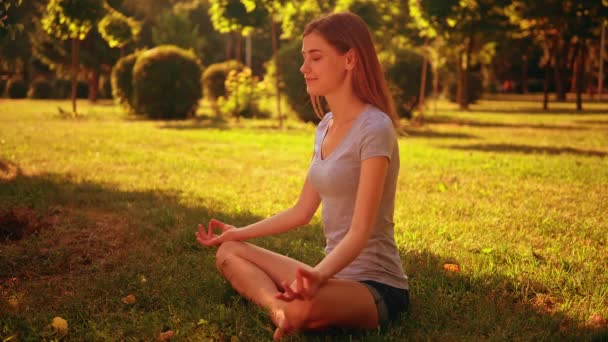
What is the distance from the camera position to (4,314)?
388cm

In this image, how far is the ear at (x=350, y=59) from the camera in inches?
127

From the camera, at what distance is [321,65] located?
3.28 meters

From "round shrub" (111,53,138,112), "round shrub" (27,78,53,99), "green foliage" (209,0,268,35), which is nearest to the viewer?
"green foliage" (209,0,268,35)

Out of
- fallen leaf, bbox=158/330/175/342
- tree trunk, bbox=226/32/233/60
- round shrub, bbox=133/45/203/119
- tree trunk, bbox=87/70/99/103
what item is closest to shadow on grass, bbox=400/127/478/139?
round shrub, bbox=133/45/203/119

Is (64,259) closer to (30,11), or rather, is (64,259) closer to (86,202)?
(86,202)

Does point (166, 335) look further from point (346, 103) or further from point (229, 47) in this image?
point (229, 47)

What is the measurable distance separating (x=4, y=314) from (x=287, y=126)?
57.3 feet

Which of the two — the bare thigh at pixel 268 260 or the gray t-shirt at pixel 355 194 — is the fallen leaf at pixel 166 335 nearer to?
the bare thigh at pixel 268 260

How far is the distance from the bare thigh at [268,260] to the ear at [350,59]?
122cm

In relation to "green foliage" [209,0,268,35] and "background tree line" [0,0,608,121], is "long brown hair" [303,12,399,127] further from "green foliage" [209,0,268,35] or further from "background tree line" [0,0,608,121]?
"green foliage" [209,0,268,35]

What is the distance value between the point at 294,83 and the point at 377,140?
1960 centimetres

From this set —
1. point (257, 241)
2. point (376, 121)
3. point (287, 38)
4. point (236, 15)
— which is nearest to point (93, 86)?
point (287, 38)

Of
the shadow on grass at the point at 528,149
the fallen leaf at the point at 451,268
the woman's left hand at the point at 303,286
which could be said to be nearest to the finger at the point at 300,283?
the woman's left hand at the point at 303,286

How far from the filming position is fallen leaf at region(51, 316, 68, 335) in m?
3.63
